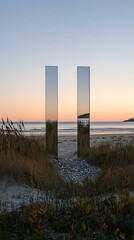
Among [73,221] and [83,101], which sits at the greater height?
[83,101]

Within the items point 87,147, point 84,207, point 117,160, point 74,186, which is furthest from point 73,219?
point 87,147

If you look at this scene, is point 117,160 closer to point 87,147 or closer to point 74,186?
point 87,147

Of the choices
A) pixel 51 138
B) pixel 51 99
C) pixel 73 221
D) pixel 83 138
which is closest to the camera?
pixel 73 221

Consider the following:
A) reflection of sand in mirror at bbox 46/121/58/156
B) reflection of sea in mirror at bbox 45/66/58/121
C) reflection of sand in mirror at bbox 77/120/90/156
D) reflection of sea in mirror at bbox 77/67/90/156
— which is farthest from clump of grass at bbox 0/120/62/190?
reflection of sea in mirror at bbox 77/67/90/156

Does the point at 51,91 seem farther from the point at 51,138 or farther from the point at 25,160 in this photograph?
the point at 25,160

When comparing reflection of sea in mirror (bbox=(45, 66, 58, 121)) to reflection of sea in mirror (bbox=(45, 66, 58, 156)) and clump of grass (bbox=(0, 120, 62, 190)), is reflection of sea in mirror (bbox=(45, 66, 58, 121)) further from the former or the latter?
clump of grass (bbox=(0, 120, 62, 190))

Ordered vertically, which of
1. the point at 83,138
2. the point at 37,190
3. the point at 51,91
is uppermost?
the point at 51,91

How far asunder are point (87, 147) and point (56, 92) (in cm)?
211

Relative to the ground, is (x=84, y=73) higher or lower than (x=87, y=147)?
higher

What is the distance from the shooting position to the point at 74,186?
8000 millimetres

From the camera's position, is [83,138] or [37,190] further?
[83,138]

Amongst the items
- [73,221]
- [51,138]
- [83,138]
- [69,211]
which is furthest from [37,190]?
[83,138]

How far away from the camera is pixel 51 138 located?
40.7ft

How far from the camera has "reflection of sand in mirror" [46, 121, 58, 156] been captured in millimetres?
12367
